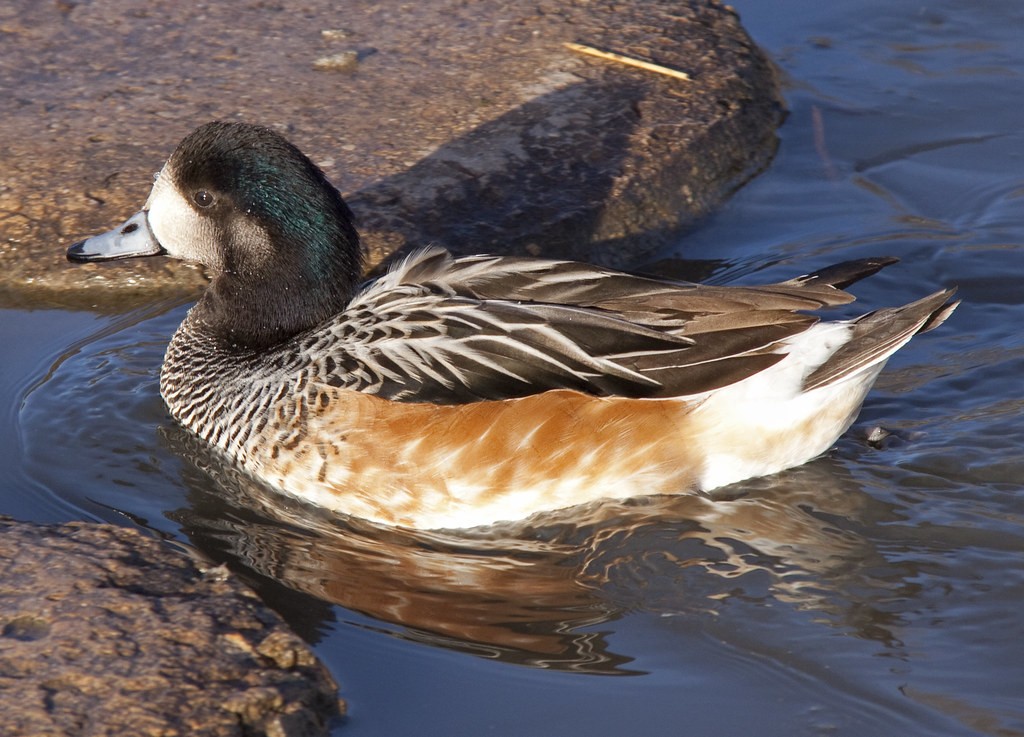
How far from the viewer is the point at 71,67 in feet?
26.8

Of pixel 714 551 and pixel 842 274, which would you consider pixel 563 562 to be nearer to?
pixel 714 551

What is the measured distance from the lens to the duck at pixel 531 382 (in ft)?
17.0

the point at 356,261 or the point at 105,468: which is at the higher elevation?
the point at 356,261

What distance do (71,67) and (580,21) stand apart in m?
3.29

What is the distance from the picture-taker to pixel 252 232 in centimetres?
573

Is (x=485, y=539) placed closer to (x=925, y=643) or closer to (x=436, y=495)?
(x=436, y=495)

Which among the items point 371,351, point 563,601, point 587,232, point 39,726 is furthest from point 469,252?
point 39,726

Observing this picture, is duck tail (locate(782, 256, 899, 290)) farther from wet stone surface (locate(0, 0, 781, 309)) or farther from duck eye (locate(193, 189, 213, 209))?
duck eye (locate(193, 189, 213, 209))

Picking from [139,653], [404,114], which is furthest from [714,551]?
[404,114]

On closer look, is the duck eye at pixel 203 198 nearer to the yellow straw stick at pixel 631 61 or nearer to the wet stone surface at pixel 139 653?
the wet stone surface at pixel 139 653

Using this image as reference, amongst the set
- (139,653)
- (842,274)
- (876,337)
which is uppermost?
(842,274)

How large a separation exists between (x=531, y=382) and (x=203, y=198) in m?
1.74

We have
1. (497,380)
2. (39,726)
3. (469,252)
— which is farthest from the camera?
(469,252)

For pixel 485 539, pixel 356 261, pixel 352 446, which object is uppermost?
pixel 356 261
